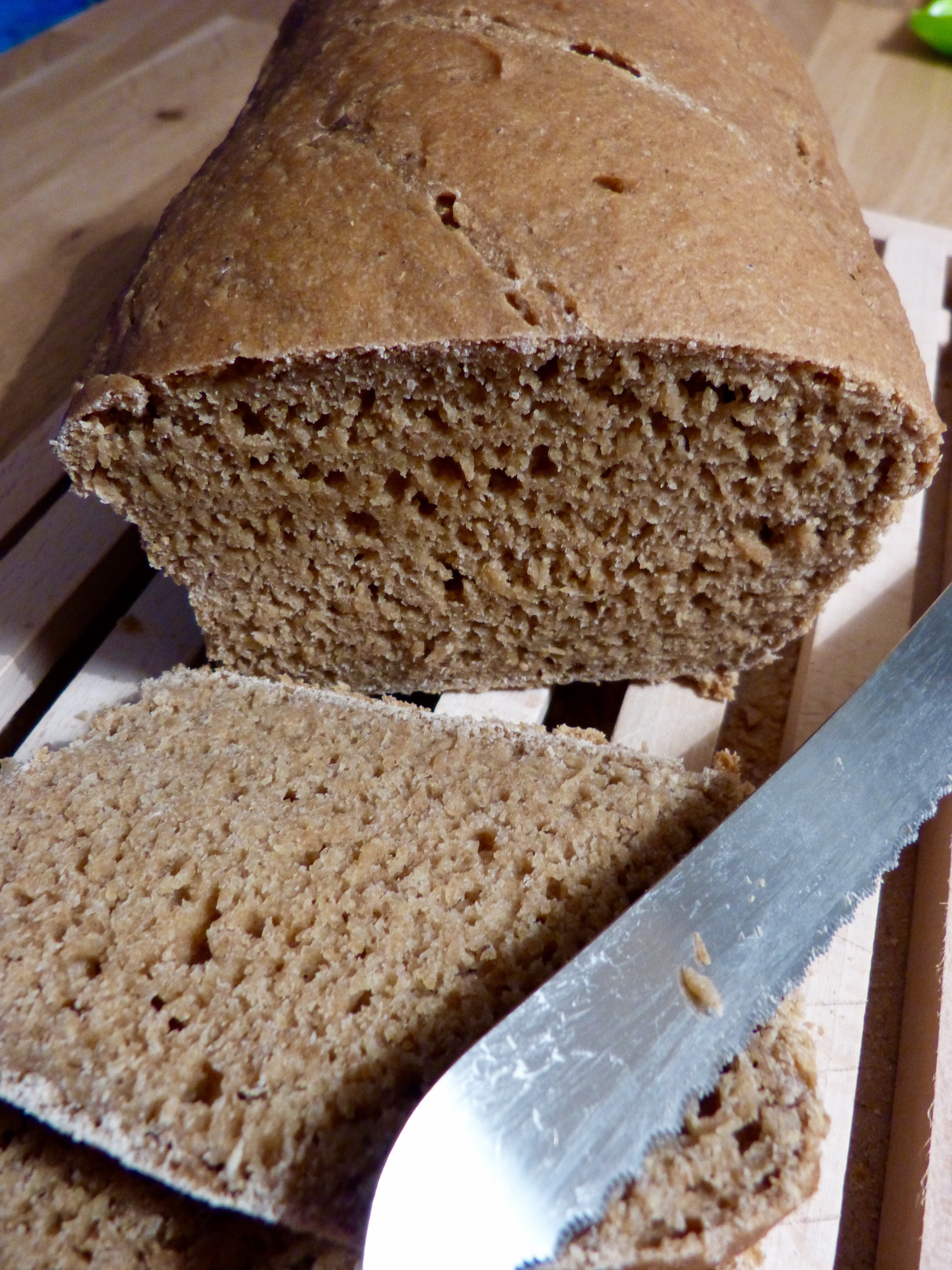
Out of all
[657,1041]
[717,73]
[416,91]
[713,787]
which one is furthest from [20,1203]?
[717,73]

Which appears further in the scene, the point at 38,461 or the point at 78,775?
the point at 38,461

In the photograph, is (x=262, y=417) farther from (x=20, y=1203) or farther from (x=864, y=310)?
(x=20, y=1203)

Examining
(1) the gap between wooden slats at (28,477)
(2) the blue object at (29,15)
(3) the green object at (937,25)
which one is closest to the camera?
(1) the gap between wooden slats at (28,477)

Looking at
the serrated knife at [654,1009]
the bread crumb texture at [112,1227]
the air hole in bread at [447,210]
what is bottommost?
the bread crumb texture at [112,1227]

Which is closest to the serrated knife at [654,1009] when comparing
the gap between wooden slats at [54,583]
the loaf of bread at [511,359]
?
the loaf of bread at [511,359]

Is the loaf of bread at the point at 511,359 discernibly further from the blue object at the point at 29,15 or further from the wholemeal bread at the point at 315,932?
the blue object at the point at 29,15

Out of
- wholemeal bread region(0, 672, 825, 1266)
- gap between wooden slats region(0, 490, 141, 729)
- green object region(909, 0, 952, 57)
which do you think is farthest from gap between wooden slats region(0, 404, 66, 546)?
green object region(909, 0, 952, 57)

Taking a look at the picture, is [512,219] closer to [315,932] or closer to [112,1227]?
[315,932]
